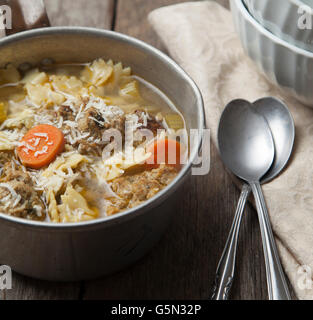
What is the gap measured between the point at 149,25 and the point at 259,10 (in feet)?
2.20

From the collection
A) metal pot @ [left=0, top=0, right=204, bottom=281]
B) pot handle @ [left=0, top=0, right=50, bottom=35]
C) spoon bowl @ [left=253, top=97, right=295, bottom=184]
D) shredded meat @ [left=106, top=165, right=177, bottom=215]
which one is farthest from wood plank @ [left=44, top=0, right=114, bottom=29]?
shredded meat @ [left=106, top=165, right=177, bottom=215]

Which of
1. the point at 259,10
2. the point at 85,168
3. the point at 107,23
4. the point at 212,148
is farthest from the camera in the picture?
the point at 107,23

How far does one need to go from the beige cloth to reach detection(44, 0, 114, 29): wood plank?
21 centimetres

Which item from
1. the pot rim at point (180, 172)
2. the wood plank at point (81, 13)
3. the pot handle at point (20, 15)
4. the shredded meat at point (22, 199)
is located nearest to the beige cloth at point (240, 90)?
the wood plank at point (81, 13)

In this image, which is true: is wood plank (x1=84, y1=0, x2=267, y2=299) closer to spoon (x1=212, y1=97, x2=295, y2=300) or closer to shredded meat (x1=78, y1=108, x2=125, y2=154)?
spoon (x1=212, y1=97, x2=295, y2=300)

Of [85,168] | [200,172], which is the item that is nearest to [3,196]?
[85,168]

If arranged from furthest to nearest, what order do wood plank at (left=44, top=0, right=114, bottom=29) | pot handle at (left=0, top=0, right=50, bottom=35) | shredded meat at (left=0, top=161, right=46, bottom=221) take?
1. wood plank at (left=44, top=0, right=114, bottom=29)
2. pot handle at (left=0, top=0, right=50, bottom=35)
3. shredded meat at (left=0, top=161, right=46, bottom=221)

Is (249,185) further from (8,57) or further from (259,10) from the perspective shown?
(8,57)

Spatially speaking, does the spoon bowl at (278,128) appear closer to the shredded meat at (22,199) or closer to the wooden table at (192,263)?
the wooden table at (192,263)

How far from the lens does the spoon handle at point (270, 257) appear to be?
1328 mm

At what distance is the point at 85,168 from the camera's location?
4.73 ft

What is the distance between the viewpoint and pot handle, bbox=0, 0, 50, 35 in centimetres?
185
